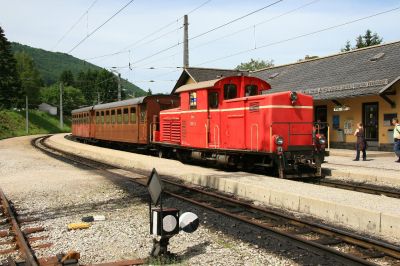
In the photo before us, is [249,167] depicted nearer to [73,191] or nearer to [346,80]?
[73,191]

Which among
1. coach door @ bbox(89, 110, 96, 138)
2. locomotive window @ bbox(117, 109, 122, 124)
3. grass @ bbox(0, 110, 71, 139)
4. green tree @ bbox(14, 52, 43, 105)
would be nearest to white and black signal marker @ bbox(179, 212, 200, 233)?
locomotive window @ bbox(117, 109, 122, 124)

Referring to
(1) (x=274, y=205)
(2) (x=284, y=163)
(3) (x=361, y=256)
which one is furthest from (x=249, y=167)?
(3) (x=361, y=256)

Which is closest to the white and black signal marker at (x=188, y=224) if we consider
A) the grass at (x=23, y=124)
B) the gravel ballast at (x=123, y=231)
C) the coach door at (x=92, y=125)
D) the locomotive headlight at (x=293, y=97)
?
the gravel ballast at (x=123, y=231)

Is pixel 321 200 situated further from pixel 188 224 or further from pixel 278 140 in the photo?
pixel 278 140

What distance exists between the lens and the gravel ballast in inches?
242

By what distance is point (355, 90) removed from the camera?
22.2m

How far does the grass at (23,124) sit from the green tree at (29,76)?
18702mm

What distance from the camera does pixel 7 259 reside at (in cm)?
599

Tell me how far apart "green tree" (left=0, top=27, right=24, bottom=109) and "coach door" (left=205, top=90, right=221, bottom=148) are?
57.2 meters

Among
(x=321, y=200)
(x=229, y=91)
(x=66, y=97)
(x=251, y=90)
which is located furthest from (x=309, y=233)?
(x=66, y=97)

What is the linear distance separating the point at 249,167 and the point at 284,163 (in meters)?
1.99

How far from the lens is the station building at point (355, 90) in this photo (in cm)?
2123

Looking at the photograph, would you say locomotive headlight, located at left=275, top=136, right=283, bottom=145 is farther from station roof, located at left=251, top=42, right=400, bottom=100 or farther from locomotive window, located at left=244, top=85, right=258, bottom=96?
station roof, located at left=251, top=42, right=400, bottom=100

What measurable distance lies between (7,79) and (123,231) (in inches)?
2558
